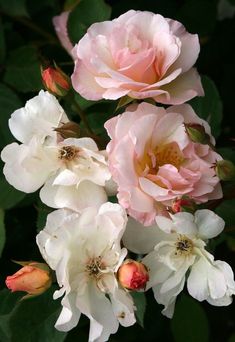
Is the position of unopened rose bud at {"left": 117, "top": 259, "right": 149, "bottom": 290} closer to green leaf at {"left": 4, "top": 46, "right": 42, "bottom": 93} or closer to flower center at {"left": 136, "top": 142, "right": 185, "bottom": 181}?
flower center at {"left": 136, "top": 142, "right": 185, "bottom": 181}

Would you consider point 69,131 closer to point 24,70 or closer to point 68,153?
point 68,153

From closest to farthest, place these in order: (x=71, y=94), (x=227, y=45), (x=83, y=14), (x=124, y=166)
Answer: (x=124, y=166) < (x=71, y=94) < (x=83, y=14) < (x=227, y=45)

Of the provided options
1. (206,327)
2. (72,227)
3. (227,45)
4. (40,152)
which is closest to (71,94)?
(40,152)

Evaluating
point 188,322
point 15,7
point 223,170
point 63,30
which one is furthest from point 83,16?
point 188,322

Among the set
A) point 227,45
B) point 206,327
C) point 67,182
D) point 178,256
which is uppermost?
point 67,182

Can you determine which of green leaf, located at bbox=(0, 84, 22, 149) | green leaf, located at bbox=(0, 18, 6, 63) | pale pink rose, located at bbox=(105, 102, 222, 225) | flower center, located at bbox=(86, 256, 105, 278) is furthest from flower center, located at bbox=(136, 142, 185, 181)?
green leaf, located at bbox=(0, 18, 6, 63)

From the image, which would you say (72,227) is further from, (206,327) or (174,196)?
(206,327)
